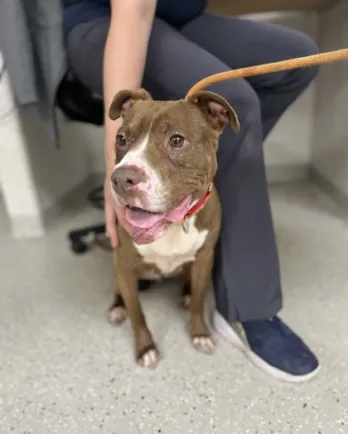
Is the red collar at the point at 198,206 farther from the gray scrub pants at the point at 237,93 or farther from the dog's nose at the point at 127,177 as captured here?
the dog's nose at the point at 127,177

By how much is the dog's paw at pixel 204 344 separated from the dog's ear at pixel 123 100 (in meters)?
0.58

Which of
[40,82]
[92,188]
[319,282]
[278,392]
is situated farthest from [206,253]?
[92,188]

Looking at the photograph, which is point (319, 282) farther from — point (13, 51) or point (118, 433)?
point (13, 51)

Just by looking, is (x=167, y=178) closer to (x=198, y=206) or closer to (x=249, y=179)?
(x=198, y=206)

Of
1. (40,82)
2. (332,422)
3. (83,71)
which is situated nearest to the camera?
(332,422)

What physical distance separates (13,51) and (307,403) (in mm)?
1103

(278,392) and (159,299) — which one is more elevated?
(278,392)

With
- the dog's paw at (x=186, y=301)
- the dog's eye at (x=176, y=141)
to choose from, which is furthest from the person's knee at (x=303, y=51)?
the dog's paw at (x=186, y=301)

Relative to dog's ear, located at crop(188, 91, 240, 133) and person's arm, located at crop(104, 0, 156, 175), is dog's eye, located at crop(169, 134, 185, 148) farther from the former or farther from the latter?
person's arm, located at crop(104, 0, 156, 175)

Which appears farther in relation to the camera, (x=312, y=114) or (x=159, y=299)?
(x=312, y=114)

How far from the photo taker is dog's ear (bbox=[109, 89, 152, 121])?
41.0 inches

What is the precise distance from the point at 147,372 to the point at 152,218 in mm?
464

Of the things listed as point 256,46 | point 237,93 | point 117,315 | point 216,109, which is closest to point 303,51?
point 256,46

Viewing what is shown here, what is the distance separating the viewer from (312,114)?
2205 mm
